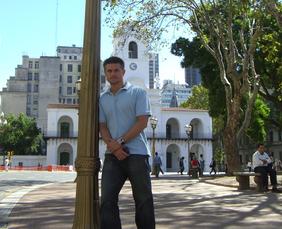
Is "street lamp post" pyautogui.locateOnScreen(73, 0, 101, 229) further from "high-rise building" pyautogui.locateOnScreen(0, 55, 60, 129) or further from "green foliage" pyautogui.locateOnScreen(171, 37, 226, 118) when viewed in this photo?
"high-rise building" pyautogui.locateOnScreen(0, 55, 60, 129)

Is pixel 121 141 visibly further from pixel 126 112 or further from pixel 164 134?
pixel 164 134

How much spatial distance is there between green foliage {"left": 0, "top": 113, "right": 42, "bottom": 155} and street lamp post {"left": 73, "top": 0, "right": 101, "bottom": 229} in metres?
72.5

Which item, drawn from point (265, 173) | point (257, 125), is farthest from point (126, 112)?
point (257, 125)

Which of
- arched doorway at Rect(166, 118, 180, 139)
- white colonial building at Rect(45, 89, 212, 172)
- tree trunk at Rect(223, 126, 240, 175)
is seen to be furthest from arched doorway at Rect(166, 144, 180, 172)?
tree trunk at Rect(223, 126, 240, 175)

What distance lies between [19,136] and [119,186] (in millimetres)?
73983

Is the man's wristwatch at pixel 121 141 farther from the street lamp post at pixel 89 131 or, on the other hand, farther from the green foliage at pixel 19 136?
the green foliage at pixel 19 136

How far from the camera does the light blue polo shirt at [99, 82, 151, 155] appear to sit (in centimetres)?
442

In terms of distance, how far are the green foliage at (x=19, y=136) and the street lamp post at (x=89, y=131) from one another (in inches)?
2856

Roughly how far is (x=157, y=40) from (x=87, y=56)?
2096cm

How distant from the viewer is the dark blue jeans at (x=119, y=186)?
14.2 feet

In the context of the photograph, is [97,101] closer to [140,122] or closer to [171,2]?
[140,122]

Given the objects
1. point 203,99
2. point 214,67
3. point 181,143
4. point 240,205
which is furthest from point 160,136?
point 240,205

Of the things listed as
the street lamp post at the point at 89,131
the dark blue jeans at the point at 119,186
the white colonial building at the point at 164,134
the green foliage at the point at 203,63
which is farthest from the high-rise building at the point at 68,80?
the dark blue jeans at the point at 119,186

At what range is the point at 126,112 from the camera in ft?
14.6
